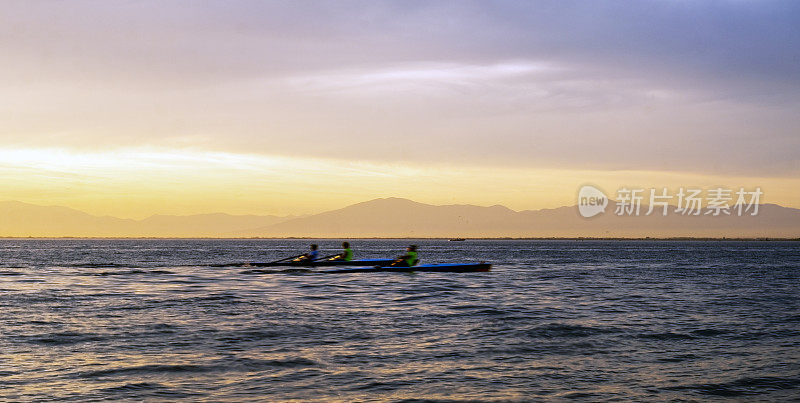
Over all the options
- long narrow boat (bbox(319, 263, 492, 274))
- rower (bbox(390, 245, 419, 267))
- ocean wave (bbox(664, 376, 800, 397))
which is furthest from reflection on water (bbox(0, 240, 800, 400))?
rower (bbox(390, 245, 419, 267))

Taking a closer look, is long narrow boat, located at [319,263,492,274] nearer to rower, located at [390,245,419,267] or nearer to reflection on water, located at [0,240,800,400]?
rower, located at [390,245,419,267]

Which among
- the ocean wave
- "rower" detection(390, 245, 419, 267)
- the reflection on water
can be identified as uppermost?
"rower" detection(390, 245, 419, 267)

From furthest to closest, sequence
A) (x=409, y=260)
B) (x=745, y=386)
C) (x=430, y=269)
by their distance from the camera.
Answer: (x=430, y=269)
(x=409, y=260)
(x=745, y=386)

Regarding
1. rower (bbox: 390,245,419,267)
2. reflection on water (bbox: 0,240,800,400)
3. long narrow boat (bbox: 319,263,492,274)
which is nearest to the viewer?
reflection on water (bbox: 0,240,800,400)

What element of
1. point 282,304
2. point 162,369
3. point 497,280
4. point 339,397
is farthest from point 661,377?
point 497,280

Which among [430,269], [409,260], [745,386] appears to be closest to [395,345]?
[745,386]

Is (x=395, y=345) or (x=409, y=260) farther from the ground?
(x=409, y=260)

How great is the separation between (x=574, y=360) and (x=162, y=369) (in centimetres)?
988

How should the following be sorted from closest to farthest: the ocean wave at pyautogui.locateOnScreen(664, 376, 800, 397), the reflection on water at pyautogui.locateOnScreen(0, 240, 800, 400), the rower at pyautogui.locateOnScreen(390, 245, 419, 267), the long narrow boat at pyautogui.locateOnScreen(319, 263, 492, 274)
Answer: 1. the ocean wave at pyautogui.locateOnScreen(664, 376, 800, 397)
2. the reflection on water at pyautogui.locateOnScreen(0, 240, 800, 400)
3. the long narrow boat at pyautogui.locateOnScreen(319, 263, 492, 274)
4. the rower at pyautogui.locateOnScreen(390, 245, 419, 267)

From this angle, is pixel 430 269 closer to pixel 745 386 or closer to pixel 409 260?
pixel 409 260

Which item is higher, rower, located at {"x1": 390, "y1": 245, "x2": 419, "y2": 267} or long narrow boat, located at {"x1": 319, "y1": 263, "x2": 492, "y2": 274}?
rower, located at {"x1": 390, "y1": 245, "x2": 419, "y2": 267}

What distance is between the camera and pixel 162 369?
52.5 ft

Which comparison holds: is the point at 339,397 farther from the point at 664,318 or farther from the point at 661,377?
the point at 664,318

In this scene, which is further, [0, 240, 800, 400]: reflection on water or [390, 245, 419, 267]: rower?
[390, 245, 419, 267]: rower
